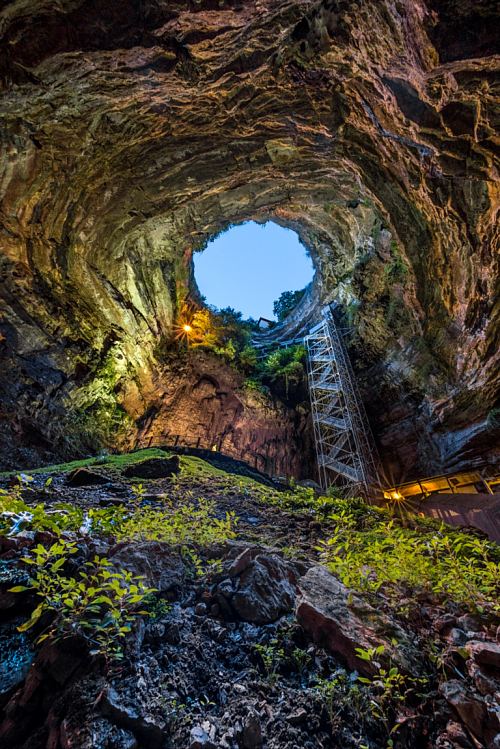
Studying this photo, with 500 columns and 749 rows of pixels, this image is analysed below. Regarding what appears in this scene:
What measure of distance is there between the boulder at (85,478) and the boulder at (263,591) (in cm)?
379

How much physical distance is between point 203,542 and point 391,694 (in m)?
2.11

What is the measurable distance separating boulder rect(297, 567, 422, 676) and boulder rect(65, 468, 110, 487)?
4356 millimetres

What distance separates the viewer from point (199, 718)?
5.65 ft

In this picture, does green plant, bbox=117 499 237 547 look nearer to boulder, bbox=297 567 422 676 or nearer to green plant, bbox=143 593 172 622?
A: green plant, bbox=143 593 172 622

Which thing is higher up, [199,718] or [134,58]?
[134,58]

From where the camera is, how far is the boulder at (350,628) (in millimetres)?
2148

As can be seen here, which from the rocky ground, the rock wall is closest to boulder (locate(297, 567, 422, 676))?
the rocky ground

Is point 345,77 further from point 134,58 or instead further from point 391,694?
point 391,694

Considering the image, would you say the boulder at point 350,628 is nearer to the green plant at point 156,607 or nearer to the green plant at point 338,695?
the green plant at point 338,695

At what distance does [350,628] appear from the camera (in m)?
2.38

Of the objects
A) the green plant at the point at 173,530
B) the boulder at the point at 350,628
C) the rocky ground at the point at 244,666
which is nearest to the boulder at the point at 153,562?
the rocky ground at the point at 244,666

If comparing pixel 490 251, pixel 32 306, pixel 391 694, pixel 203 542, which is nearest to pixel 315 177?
pixel 490 251

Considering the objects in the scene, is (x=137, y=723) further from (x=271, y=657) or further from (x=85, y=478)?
(x=85, y=478)

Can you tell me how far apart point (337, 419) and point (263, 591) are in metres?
11.8
